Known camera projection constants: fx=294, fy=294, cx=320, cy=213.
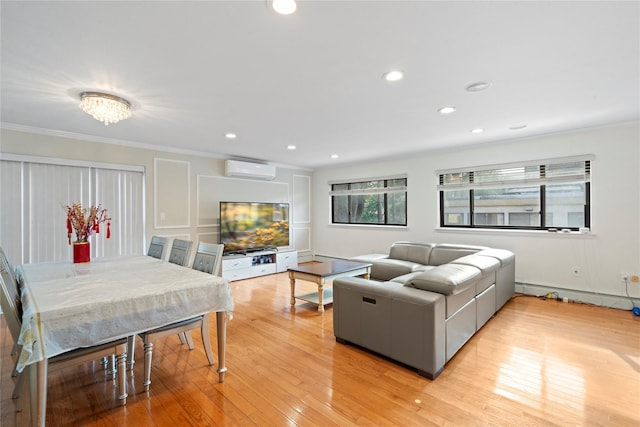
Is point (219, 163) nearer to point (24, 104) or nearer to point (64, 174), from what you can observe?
point (64, 174)

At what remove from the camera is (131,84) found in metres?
2.48

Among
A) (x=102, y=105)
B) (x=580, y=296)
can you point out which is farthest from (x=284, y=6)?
(x=580, y=296)

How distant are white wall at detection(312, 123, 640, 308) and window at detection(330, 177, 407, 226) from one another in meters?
0.54

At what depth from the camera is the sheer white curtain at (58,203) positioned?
359 cm

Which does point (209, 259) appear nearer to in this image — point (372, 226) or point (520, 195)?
point (372, 226)

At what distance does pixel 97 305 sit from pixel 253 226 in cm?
405

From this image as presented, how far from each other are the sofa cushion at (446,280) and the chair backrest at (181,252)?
85.0 inches

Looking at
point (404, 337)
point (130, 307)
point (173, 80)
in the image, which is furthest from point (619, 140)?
point (130, 307)

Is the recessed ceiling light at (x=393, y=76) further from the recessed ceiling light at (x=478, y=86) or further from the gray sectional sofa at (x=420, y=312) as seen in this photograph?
the gray sectional sofa at (x=420, y=312)

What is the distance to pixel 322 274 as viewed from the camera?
144 inches

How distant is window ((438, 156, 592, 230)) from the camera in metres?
4.07

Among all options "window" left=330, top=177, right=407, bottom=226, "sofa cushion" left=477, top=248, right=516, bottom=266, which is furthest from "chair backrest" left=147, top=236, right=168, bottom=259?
"window" left=330, top=177, right=407, bottom=226

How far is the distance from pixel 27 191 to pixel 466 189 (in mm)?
6275

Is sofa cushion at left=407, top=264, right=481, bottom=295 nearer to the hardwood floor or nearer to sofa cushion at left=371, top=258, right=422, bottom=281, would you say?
the hardwood floor
